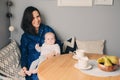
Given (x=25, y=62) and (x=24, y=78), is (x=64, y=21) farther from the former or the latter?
(x=24, y=78)

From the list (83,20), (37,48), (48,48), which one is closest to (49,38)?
(48,48)

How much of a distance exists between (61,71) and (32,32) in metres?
1.11

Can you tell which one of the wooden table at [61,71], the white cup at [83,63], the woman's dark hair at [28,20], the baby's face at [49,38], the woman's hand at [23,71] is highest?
the woman's dark hair at [28,20]

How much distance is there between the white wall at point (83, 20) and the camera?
2.71 meters

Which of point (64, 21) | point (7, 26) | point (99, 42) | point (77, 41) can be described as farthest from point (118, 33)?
point (7, 26)

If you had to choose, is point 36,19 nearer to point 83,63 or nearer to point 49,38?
point 49,38

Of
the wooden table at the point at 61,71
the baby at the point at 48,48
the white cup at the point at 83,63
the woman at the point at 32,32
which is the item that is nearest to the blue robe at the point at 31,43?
the woman at the point at 32,32

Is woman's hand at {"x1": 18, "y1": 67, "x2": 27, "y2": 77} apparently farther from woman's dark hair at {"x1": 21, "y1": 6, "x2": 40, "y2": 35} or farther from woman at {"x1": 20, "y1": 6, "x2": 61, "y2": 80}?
woman's dark hair at {"x1": 21, "y1": 6, "x2": 40, "y2": 35}

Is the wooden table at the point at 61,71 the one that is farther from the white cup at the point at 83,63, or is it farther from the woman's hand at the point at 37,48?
A: the woman's hand at the point at 37,48

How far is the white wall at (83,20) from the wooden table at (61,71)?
82 centimetres

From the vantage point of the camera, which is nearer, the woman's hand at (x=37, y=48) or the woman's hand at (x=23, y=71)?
the woman's hand at (x=23, y=71)

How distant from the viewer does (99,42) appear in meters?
2.73

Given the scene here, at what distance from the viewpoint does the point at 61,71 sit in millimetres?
1735

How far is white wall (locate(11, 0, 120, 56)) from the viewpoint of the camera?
2.71 meters
